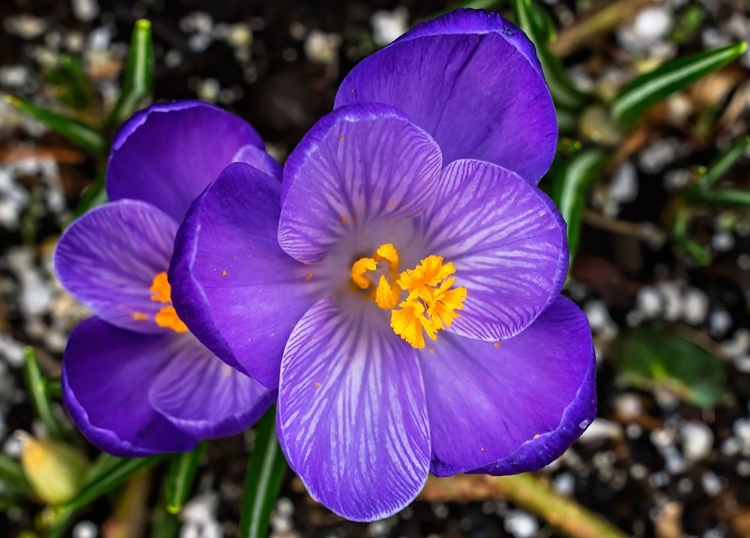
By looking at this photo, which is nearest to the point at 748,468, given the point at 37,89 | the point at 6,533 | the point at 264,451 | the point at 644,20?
the point at 644,20

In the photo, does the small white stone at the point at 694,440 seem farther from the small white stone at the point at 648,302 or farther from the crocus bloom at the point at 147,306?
the crocus bloom at the point at 147,306

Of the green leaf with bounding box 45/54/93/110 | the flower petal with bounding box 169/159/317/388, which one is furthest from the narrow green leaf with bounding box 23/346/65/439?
the green leaf with bounding box 45/54/93/110

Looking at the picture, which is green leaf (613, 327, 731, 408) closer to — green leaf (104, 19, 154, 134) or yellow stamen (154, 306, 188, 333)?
yellow stamen (154, 306, 188, 333)

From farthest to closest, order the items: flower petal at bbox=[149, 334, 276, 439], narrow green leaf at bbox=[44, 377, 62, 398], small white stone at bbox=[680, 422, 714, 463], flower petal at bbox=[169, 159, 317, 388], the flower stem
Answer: small white stone at bbox=[680, 422, 714, 463]
the flower stem
narrow green leaf at bbox=[44, 377, 62, 398]
flower petal at bbox=[149, 334, 276, 439]
flower petal at bbox=[169, 159, 317, 388]

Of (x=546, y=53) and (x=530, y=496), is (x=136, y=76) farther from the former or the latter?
(x=530, y=496)

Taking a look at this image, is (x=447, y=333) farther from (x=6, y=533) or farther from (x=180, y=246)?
(x=6, y=533)

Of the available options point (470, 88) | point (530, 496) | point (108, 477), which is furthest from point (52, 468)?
point (470, 88)

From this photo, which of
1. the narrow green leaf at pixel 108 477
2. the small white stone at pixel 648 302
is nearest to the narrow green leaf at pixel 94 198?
the narrow green leaf at pixel 108 477
